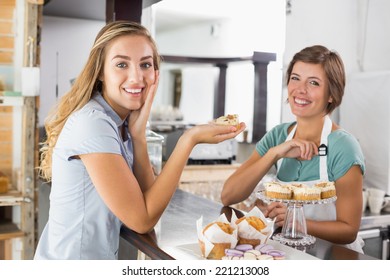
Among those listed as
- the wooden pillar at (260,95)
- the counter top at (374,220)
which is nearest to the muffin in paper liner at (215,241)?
the counter top at (374,220)

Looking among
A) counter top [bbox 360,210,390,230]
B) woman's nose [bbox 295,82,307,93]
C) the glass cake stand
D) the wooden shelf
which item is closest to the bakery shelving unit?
the wooden shelf

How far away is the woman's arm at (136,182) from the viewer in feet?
2.79

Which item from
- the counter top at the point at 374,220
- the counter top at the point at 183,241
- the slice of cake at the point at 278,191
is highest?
the slice of cake at the point at 278,191

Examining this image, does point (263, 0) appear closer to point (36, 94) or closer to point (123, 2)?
point (123, 2)

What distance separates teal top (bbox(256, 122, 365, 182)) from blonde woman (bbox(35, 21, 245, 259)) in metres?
0.34

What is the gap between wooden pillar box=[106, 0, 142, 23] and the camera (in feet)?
5.25

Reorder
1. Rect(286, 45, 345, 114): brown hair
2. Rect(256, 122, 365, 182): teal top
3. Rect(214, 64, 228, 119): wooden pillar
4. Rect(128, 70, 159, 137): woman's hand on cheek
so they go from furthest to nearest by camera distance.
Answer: Rect(214, 64, 228, 119): wooden pillar → Rect(286, 45, 345, 114): brown hair → Rect(256, 122, 365, 182): teal top → Rect(128, 70, 159, 137): woman's hand on cheek

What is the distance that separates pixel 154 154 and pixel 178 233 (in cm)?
42

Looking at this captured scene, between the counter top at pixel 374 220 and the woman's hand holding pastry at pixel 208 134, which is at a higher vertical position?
the woman's hand holding pastry at pixel 208 134

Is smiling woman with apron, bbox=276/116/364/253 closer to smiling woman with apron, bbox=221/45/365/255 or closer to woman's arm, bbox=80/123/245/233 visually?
smiling woman with apron, bbox=221/45/365/255

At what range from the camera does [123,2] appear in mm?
1610

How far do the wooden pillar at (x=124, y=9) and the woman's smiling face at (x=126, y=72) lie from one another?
0.66 m

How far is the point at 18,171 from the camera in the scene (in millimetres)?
1709

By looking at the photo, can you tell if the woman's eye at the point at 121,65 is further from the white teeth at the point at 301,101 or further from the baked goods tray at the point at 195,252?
the white teeth at the point at 301,101
